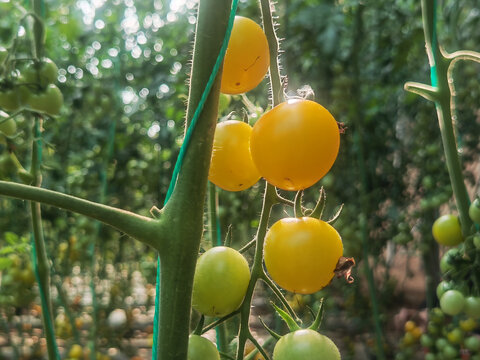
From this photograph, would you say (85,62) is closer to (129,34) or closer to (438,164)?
(129,34)

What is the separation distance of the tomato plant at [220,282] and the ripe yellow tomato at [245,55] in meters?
0.16

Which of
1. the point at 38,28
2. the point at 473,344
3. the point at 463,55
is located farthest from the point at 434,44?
the point at 473,344

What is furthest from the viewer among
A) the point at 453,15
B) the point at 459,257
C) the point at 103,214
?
the point at 453,15

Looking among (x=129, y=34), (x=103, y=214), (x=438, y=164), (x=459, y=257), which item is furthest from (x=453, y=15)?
(x=103, y=214)

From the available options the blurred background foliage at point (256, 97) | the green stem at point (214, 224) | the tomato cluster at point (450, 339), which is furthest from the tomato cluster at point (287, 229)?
the blurred background foliage at point (256, 97)

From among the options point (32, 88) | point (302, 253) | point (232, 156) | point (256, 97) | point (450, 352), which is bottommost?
point (450, 352)

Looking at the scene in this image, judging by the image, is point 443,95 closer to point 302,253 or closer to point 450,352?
point 302,253

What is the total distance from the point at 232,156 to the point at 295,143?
0.30ft

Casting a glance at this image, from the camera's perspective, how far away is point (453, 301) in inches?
27.4

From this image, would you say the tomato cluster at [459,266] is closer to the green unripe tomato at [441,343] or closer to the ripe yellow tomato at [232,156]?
the ripe yellow tomato at [232,156]

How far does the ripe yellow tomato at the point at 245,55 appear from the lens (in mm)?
421

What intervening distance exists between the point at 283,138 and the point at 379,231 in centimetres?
213

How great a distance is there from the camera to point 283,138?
367mm

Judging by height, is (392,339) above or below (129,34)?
below
